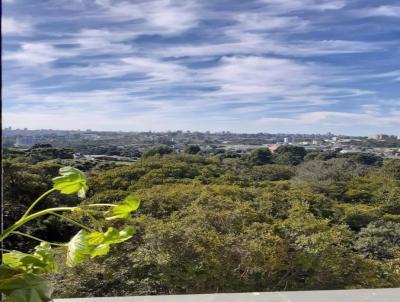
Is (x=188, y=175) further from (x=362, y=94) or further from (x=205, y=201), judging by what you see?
(x=362, y=94)

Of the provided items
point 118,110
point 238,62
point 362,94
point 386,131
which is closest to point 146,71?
point 118,110

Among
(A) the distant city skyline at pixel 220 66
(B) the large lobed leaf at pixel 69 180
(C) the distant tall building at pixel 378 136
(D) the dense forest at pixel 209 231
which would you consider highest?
(A) the distant city skyline at pixel 220 66

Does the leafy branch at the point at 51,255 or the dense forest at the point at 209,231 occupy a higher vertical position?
the leafy branch at the point at 51,255

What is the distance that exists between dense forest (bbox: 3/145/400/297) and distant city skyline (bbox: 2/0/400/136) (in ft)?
2.52

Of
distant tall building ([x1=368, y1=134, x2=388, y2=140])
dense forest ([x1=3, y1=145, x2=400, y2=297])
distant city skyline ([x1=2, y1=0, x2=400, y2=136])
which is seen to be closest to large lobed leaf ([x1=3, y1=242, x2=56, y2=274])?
distant city skyline ([x1=2, y1=0, x2=400, y2=136])

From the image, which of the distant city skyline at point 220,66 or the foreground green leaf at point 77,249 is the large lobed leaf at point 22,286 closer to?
the foreground green leaf at point 77,249

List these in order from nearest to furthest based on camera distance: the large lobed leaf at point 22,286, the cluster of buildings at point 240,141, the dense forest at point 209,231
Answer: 1. the large lobed leaf at point 22,286
2. the dense forest at point 209,231
3. the cluster of buildings at point 240,141

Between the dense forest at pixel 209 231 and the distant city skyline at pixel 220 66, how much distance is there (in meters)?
0.77

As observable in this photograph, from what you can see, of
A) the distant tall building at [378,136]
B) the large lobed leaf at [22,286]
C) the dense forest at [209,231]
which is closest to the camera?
the large lobed leaf at [22,286]

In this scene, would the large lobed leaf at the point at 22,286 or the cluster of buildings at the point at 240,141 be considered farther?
the cluster of buildings at the point at 240,141

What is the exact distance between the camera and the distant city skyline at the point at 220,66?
139 inches

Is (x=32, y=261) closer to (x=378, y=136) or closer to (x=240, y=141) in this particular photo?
(x=378, y=136)

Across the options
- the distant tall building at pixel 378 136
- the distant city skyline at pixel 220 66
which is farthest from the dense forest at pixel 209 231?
the distant tall building at pixel 378 136

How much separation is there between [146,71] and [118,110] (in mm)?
484
